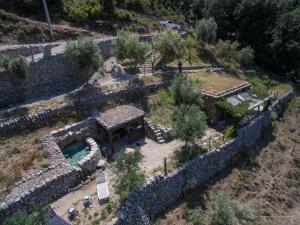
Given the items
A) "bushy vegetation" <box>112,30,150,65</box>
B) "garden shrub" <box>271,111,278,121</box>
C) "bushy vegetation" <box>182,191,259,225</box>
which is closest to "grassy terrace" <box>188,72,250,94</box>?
"garden shrub" <box>271,111,278,121</box>

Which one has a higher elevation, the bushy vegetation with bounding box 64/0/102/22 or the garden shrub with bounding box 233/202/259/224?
the bushy vegetation with bounding box 64/0/102/22

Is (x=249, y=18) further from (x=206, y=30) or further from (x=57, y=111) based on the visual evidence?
(x=57, y=111)

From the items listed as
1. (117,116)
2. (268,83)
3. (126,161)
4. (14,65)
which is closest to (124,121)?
(117,116)

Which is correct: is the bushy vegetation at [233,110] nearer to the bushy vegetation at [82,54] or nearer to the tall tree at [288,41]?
the bushy vegetation at [82,54]

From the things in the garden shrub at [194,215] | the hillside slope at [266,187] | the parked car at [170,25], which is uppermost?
the parked car at [170,25]

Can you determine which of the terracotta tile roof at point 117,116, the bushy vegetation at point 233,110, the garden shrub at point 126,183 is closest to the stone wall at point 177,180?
the garden shrub at point 126,183

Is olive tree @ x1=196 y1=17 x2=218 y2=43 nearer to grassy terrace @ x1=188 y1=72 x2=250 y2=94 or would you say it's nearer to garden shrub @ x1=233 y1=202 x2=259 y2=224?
grassy terrace @ x1=188 y1=72 x2=250 y2=94
